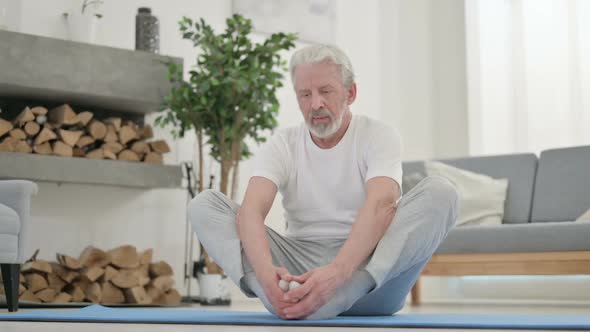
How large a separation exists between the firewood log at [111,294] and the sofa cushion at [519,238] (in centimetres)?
166

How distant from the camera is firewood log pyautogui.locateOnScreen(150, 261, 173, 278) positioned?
4617 millimetres

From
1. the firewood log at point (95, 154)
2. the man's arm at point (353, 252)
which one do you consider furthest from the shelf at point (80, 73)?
the man's arm at point (353, 252)

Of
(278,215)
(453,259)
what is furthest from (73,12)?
(453,259)

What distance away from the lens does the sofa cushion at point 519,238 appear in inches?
162

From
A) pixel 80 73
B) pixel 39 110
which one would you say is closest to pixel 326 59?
pixel 80 73

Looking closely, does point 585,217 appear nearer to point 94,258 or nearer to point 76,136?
point 94,258

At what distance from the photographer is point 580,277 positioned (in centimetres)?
523

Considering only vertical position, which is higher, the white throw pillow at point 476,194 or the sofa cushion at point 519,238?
the white throw pillow at point 476,194

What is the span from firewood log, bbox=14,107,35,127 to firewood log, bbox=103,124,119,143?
40cm

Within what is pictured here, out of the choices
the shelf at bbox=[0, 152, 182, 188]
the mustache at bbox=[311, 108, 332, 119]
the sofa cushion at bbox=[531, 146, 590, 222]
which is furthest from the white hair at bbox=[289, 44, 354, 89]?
the sofa cushion at bbox=[531, 146, 590, 222]

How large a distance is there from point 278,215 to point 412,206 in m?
3.34

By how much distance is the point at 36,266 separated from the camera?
4.27 m

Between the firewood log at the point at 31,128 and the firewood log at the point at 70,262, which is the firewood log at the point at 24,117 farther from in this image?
the firewood log at the point at 70,262

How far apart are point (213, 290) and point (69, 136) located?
1077mm
